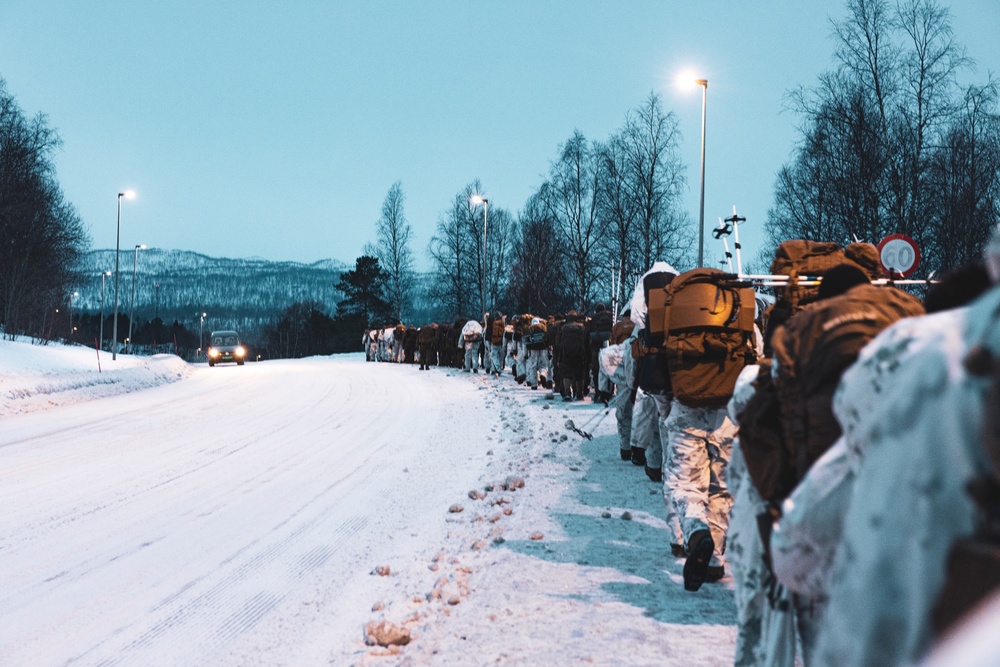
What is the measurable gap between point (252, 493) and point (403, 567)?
118 inches

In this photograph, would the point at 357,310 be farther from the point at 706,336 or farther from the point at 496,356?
the point at 706,336

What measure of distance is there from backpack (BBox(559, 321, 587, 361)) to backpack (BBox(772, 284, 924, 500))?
44.9 feet

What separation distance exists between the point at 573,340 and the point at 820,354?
1408 centimetres

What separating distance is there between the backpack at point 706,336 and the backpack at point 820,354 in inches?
103

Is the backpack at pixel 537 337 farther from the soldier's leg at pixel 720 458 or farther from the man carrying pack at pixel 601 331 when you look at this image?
the soldier's leg at pixel 720 458

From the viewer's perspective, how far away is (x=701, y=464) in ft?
17.1

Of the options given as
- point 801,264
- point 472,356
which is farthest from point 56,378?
point 801,264

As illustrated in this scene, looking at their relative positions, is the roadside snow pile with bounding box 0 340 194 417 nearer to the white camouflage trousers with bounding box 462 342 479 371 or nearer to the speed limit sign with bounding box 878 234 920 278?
the white camouflage trousers with bounding box 462 342 479 371

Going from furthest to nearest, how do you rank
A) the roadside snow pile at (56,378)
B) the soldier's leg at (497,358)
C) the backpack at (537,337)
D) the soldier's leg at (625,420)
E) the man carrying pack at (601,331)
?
the soldier's leg at (497,358) < the backpack at (537,337) < the roadside snow pile at (56,378) < the man carrying pack at (601,331) < the soldier's leg at (625,420)

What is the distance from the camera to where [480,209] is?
57.7 metres

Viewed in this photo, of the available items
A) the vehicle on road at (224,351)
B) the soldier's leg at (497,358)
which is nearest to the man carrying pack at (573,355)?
the soldier's leg at (497,358)

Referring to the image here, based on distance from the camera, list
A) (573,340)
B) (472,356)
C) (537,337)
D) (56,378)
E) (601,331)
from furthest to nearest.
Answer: (472,356), (537,337), (56,378), (573,340), (601,331)

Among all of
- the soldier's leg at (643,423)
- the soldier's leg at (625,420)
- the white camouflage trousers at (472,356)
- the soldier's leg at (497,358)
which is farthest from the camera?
the white camouflage trousers at (472,356)

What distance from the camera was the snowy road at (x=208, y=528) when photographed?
4.28 meters
